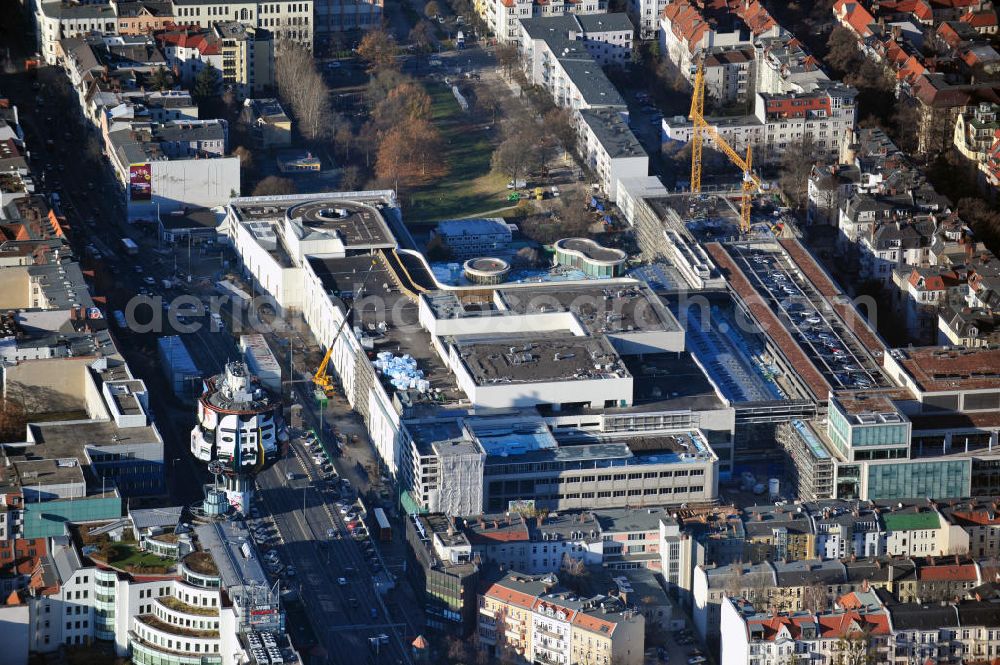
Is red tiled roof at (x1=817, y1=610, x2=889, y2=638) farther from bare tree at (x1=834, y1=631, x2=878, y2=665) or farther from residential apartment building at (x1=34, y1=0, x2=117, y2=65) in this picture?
residential apartment building at (x1=34, y1=0, x2=117, y2=65)

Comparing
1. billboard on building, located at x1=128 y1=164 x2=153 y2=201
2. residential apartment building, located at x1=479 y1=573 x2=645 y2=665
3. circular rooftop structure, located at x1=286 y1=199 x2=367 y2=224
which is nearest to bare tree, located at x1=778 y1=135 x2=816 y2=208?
circular rooftop structure, located at x1=286 y1=199 x2=367 y2=224

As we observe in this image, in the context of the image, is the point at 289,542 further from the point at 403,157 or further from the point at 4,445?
the point at 403,157

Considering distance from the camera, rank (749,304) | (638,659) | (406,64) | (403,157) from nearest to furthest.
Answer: (638,659), (749,304), (403,157), (406,64)

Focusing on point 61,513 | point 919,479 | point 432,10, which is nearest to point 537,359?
point 919,479

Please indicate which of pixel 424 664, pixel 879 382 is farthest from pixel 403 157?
pixel 424 664

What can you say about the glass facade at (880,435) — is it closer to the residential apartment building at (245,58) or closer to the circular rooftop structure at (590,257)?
the circular rooftop structure at (590,257)

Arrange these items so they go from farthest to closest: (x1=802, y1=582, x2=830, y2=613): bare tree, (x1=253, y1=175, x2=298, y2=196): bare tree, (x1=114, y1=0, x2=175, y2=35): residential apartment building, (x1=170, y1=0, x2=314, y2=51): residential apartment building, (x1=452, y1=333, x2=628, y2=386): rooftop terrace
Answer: (x1=170, y1=0, x2=314, y2=51): residential apartment building, (x1=114, y1=0, x2=175, y2=35): residential apartment building, (x1=253, y1=175, x2=298, y2=196): bare tree, (x1=452, y1=333, x2=628, y2=386): rooftop terrace, (x1=802, y1=582, x2=830, y2=613): bare tree
